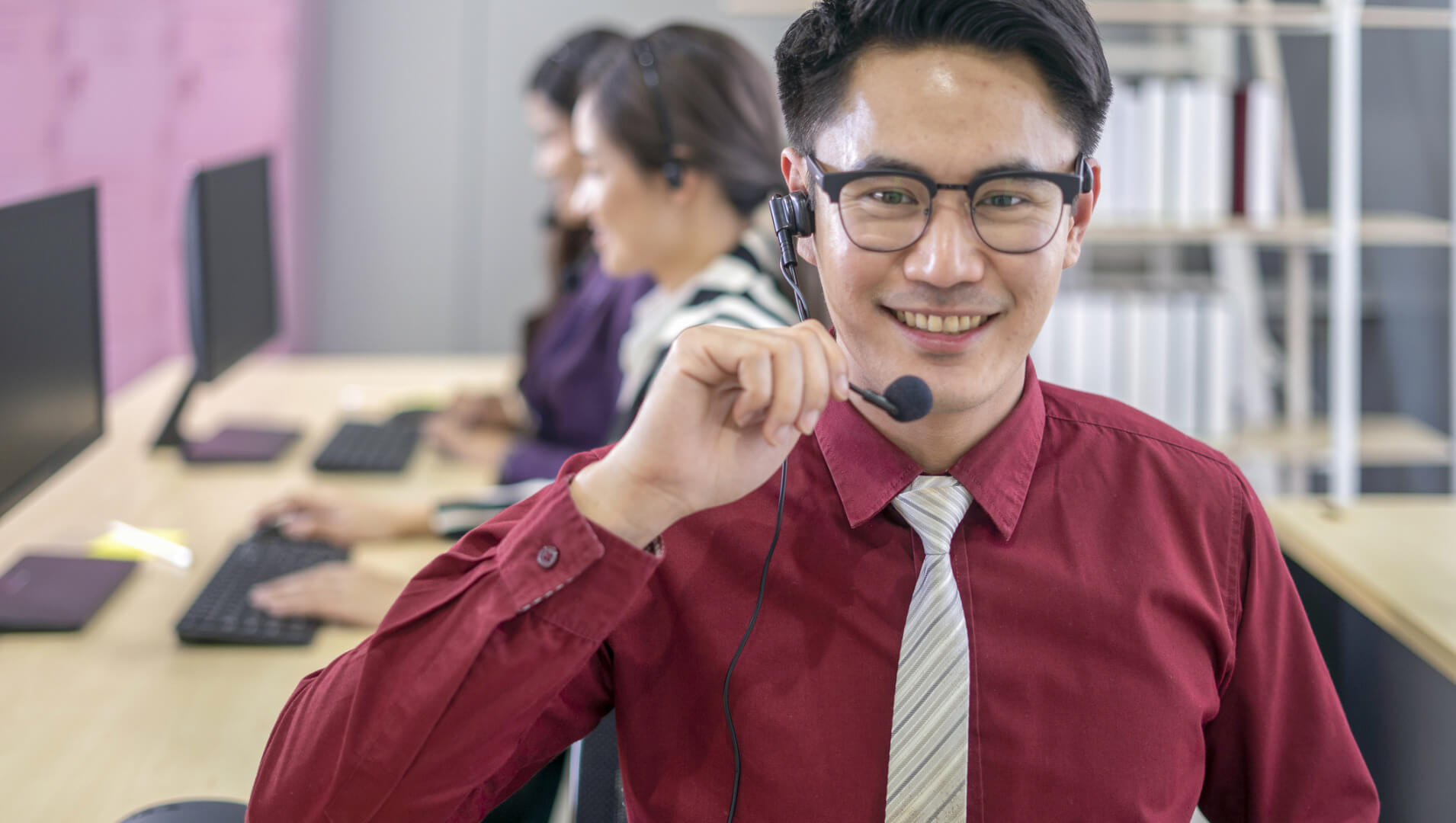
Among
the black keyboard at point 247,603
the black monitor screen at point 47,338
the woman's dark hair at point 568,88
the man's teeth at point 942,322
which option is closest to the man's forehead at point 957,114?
the man's teeth at point 942,322

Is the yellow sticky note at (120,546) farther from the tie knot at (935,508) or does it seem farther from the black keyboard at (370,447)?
the tie knot at (935,508)

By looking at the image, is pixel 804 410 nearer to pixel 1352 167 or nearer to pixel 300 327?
pixel 1352 167

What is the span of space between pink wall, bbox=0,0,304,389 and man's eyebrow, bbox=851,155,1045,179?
1.33 meters

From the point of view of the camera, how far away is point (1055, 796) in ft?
3.05

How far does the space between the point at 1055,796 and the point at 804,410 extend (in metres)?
0.36

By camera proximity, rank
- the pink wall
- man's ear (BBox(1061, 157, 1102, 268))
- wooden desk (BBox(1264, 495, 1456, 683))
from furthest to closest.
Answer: the pink wall, wooden desk (BBox(1264, 495, 1456, 683)), man's ear (BBox(1061, 157, 1102, 268))

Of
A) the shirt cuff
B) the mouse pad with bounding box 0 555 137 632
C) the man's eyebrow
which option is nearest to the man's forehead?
the man's eyebrow

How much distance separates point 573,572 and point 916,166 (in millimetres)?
383

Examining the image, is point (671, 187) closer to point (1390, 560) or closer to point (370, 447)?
point (370, 447)

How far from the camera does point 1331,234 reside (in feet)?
8.46

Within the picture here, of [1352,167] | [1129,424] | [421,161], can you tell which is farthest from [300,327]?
[1129,424]

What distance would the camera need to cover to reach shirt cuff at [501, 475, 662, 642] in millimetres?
854

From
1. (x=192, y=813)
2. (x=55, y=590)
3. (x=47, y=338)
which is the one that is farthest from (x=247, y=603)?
(x=192, y=813)

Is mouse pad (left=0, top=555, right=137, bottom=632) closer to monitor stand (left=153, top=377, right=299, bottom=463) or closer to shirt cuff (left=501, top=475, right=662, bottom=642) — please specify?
monitor stand (left=153, top=377, right=299, bottom=463)
